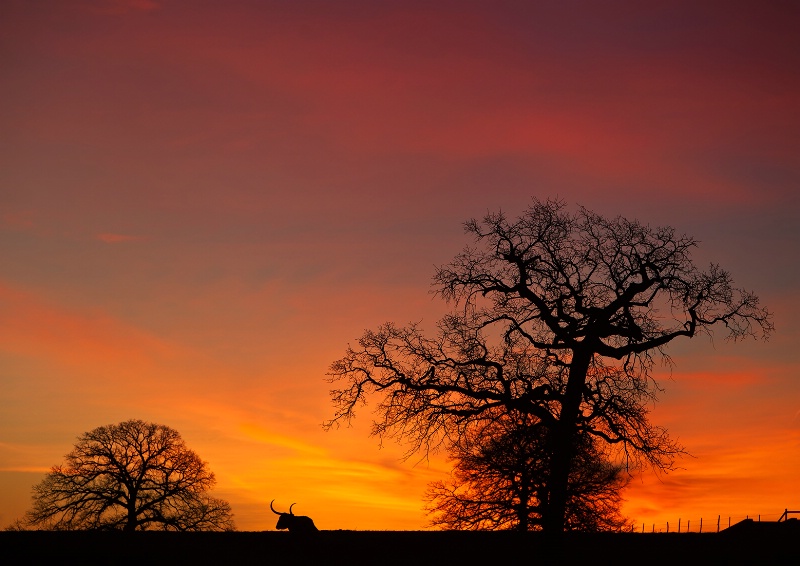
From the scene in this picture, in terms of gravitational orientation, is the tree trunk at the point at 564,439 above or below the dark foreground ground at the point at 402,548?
above

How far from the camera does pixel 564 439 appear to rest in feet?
92.1

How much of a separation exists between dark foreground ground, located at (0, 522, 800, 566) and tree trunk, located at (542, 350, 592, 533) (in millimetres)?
1195

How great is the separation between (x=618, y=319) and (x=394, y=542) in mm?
11337

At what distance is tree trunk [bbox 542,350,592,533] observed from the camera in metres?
27.8

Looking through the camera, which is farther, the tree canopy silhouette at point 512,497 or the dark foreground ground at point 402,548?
the tree canopy silhouette at point 512,497

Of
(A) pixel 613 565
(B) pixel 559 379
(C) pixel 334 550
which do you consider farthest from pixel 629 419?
(C) pixel 334 550

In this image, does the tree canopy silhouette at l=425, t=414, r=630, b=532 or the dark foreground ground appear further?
the tree canopy silhouette at l=425, t=414, r=630, b=532

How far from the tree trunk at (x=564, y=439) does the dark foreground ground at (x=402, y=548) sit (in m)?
1.20

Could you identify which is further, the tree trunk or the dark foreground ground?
the tree trunk

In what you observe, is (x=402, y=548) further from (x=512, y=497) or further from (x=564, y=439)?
(x=512, y=497)

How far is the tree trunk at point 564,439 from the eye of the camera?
91.4ft

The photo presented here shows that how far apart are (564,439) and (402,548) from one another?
23.5 feet

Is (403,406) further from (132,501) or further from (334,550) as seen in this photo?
(132,501)

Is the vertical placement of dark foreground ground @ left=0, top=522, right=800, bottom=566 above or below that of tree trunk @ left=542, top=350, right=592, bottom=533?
below
